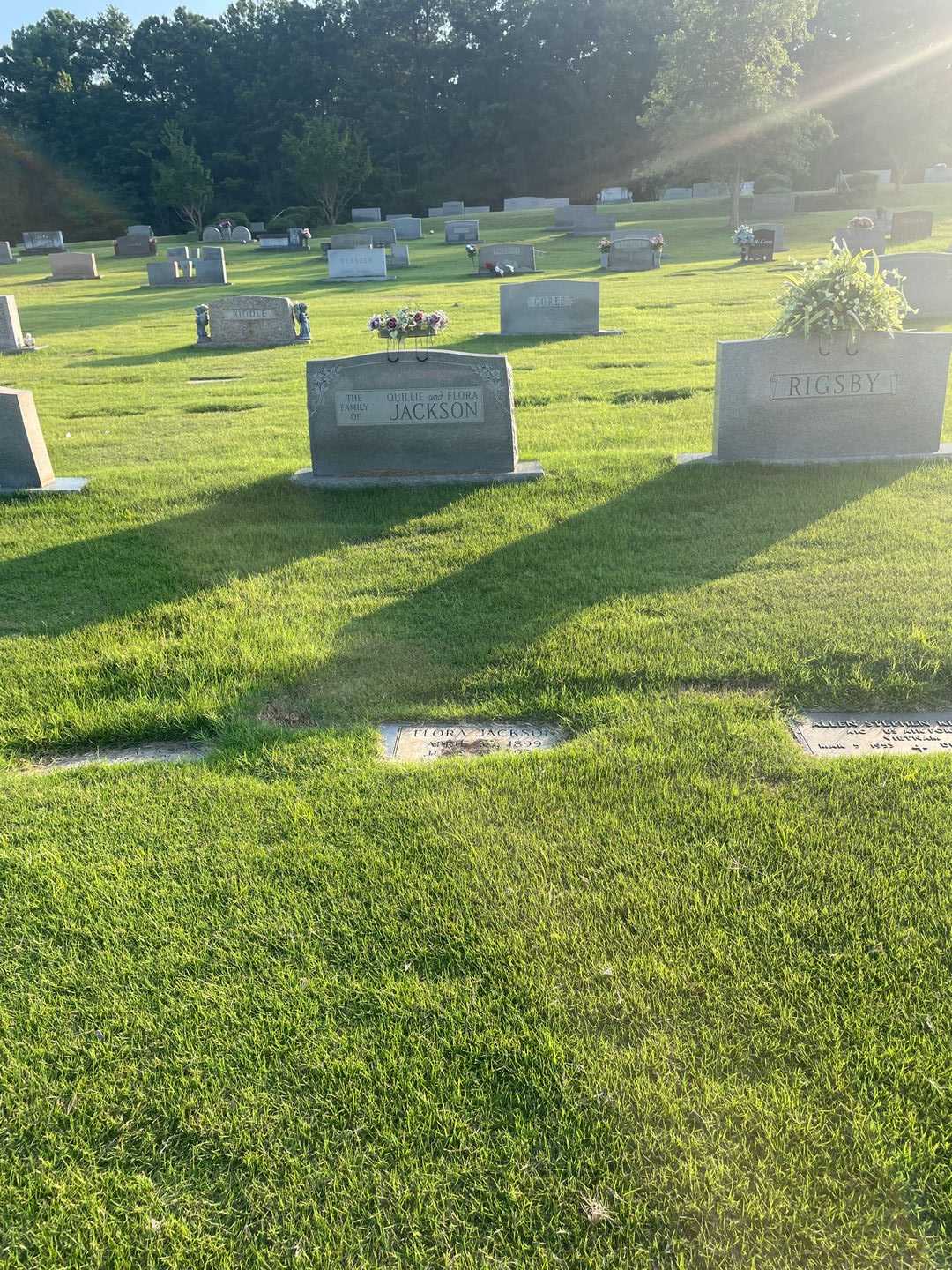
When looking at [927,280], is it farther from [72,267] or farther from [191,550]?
[72,267]

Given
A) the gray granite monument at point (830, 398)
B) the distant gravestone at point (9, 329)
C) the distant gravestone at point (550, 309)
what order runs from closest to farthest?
the gray granite monument at point (830, 398) < the distant gravestone at point (550, 309) < the distant gravestone at point (9, 329)

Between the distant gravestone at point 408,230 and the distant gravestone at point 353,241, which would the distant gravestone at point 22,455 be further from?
the distant gravestone at point 408,230

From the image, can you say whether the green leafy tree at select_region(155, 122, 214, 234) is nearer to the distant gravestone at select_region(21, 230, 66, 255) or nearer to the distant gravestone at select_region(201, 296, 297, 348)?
the distant gravestone at select_region(21, 230, 66, 255)

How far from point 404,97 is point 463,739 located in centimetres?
7491

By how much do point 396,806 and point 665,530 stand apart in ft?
11.3

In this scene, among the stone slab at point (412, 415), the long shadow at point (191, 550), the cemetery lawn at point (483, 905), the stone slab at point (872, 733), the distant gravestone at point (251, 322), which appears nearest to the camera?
the cemetery lawn at point (483, 905)

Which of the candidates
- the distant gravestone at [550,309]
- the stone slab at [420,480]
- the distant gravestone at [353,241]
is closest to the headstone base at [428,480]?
the stone slab at [420,480]

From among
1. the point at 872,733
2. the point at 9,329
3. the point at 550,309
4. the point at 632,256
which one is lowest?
the point at 872,733

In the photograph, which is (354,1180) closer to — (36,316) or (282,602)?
(282,602)

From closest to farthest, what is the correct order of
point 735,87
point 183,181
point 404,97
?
point 735,87 < point 183,181 < point 404,97

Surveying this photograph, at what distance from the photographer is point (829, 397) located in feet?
23.4

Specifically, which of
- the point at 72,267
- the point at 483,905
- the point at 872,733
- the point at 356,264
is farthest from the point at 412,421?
the point at 72,267

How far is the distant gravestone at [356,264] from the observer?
92.9 feet

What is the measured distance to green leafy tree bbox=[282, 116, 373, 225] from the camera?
166 feet
